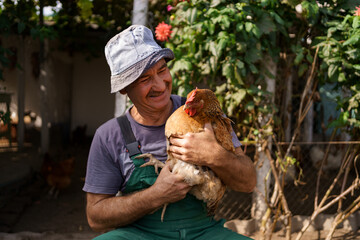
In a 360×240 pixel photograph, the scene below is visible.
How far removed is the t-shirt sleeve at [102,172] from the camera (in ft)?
6.78

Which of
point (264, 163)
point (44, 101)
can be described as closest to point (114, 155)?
point (264, 163)

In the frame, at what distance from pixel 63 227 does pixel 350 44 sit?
168 inches

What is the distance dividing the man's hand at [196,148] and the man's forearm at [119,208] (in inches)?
10.2

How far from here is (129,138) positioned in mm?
2123

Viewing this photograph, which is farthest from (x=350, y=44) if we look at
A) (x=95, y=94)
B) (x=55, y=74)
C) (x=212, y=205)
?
(x=95, y=94)

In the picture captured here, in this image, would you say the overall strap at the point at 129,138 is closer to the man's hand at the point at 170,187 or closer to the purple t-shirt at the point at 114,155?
the purple t-shirt at the point at 114,155

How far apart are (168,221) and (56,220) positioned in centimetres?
394

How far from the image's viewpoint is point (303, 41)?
416 cm

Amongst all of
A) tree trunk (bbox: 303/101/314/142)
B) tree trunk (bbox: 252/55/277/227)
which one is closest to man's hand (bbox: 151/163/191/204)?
tree trunk (bbox: 252/55/277/227)

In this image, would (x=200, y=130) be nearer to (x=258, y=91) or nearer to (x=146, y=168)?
(x=146, y=168)

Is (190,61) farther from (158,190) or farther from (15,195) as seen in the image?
(15,195)

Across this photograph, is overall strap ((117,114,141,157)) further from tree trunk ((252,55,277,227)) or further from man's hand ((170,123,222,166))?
tree trunk ((252,55,277,227))

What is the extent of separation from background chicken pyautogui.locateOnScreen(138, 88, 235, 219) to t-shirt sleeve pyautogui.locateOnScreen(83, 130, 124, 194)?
1.09 ft

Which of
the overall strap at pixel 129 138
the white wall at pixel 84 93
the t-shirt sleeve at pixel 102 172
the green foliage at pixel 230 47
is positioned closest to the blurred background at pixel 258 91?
the green foliage at pixel 230 47
